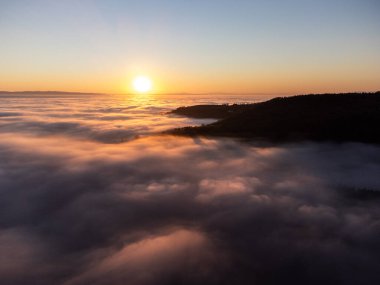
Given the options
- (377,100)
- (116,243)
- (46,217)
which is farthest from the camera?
(377,100)

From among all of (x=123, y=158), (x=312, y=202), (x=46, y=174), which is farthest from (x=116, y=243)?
(x=123, y=158)

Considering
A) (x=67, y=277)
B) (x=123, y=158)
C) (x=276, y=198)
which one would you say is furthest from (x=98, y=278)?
(x=123, y=158)

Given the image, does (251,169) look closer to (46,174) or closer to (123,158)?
(123,158)

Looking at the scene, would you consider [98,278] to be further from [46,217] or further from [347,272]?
[347,272]

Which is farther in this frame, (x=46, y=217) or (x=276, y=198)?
(x=276, y=198)

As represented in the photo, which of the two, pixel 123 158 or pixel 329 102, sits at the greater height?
pixel 329 102

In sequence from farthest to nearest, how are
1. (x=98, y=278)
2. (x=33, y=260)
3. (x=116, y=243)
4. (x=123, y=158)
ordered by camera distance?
(x=123, y=158)
(x=116, y=243)
(x=33, y=260)
(x=98, y=278)
